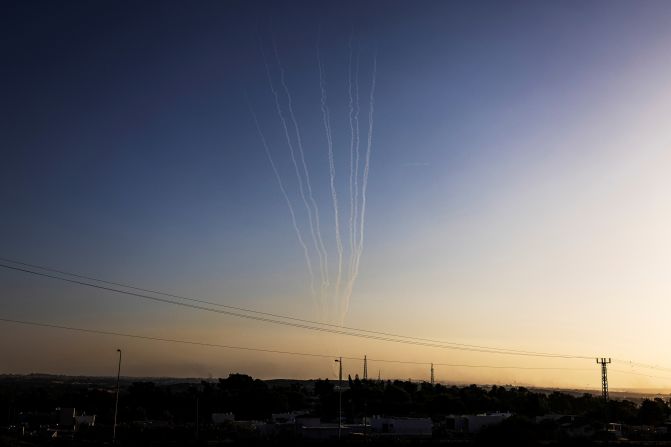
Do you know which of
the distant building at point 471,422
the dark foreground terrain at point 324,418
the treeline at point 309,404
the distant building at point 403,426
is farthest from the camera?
the treeline at point 309,404

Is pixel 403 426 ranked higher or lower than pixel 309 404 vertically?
lower

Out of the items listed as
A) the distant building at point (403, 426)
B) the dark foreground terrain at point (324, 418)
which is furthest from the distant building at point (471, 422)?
the distant building at point (403, 426)

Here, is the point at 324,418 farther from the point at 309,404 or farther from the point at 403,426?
the point at 309,404

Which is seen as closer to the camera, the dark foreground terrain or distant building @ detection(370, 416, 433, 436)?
the dark foreground terrain

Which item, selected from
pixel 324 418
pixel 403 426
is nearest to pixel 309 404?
pixel 324 418

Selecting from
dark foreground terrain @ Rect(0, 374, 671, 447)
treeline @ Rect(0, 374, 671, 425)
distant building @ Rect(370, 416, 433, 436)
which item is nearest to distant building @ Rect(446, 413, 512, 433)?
dark foreground terrain @ Rect(0, 374, 671, 447)

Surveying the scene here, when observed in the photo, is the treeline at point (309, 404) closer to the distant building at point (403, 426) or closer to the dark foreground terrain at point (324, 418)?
the dark foreground terrain at point (324, 418)

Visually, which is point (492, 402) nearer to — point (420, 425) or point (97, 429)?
point (420, 425)

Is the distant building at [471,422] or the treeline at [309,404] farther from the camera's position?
the treeline at [309,404]

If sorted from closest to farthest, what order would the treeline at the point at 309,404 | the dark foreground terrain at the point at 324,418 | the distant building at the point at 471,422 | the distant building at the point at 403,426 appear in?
1. the dark foreground terrain at the point at 324,418
2. the distant building at the point at 403,426
3. the distant building at the point at 471,422
4. the treeline at the point at 309,404

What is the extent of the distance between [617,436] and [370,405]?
53.4 m

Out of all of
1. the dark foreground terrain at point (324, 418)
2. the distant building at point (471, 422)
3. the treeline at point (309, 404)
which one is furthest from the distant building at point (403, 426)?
the treeline at point (309, 404)

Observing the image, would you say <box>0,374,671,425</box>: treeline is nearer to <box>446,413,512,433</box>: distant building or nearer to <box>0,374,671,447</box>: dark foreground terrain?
<box>0,374,671,447</box>: dark foreground terrain

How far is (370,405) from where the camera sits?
120 m
